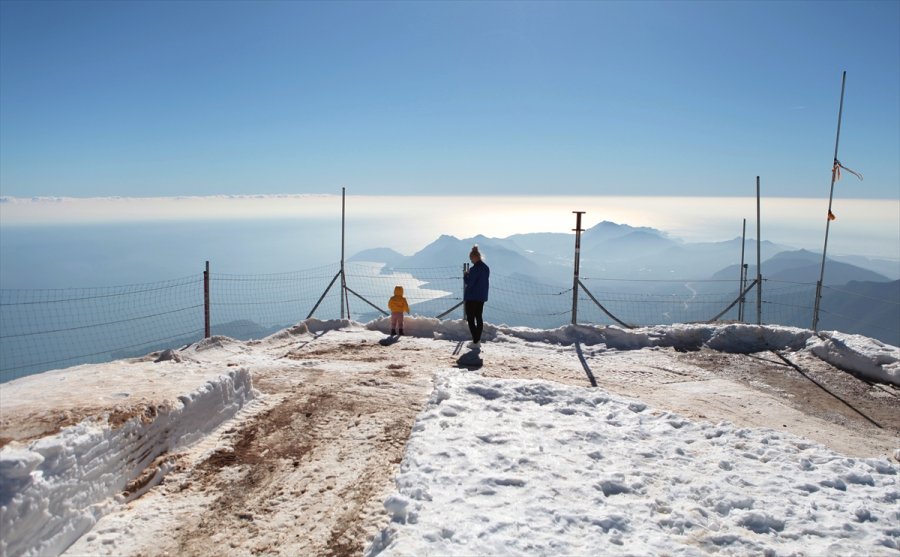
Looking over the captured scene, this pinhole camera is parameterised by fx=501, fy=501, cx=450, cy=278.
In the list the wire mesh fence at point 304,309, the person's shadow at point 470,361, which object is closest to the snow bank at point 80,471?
the wire mesh fence at point 304,309

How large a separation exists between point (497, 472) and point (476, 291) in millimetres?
6655


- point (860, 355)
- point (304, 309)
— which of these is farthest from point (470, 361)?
point (304, 309)

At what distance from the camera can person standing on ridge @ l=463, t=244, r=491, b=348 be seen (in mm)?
11758

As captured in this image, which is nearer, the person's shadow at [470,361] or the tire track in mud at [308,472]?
the tire track in mud at [308,472]

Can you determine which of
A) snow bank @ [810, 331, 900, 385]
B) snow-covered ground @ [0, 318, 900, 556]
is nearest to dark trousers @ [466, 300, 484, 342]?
snow-covered ground @ [0, 318, 900, 556]

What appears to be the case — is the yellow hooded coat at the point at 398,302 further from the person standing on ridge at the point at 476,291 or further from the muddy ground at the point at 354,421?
the person standing on ridge at the point at 476,291

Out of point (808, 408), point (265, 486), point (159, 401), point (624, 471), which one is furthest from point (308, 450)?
point (808, 408)

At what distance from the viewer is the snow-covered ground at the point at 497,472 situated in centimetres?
426

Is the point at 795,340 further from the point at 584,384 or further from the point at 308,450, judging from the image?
the point at 308,450

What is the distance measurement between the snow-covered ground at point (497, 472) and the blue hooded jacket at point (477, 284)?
10.5 ft

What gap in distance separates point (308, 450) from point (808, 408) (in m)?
8.25

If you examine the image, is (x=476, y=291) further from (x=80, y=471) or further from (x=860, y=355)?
(x=80, y=471)

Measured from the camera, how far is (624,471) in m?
5.57

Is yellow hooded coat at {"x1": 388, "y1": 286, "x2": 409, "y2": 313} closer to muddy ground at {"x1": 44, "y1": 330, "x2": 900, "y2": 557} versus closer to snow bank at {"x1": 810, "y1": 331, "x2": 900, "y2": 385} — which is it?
muddy ground at {"x1": 44, "y1": 330, "x2": 900, "y2": 557}
